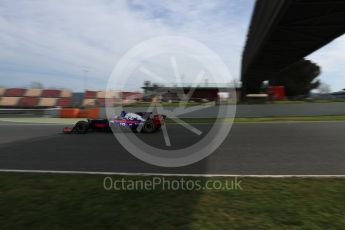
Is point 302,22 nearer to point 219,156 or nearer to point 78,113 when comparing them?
point 219,156

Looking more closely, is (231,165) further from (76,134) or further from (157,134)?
(76,134)

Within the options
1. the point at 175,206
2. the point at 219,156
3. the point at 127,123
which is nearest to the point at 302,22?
the point at 127,123

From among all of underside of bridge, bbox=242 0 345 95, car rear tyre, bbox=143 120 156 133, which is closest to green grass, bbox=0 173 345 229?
underside of bridge, bbox=242 0 345 95

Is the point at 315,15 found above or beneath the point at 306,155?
above

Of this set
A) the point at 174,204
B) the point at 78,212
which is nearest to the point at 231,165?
the point at 174,204

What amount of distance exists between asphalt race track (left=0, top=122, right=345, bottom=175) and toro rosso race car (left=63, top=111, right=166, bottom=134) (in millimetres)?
1331

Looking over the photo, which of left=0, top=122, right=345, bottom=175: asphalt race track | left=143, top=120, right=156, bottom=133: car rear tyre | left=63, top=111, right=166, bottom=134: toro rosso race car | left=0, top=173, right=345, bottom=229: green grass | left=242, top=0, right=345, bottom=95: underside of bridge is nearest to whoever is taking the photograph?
left=0, top=173, right=345, bottom=229: green grass

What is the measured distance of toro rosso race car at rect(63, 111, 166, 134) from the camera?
44.0 feet

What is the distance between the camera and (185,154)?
913 cm

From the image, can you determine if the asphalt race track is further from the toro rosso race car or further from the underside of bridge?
the underside of bridge

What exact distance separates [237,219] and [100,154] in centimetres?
532

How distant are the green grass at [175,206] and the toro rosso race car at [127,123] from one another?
7.54 metres

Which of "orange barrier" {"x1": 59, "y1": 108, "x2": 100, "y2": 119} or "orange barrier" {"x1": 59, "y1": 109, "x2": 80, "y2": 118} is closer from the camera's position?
"orange barrier" {"x1": 59, "y1": 108, "x2": 100, "y2": 119}

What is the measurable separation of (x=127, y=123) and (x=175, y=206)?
8.90 m
